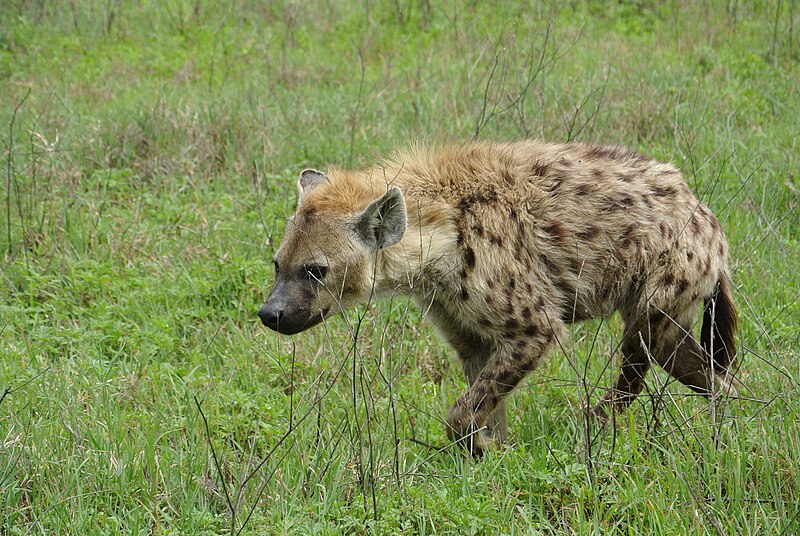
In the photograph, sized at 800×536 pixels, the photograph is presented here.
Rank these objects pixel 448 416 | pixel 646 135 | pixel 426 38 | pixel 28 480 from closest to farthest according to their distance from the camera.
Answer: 1. pixel 28 480
2. pixel 448 416
3. pixel 646 135
4. pixel 426 38

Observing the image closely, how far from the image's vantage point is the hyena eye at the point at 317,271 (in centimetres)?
370

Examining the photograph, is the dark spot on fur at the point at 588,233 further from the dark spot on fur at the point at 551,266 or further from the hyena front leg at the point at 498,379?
the hyena front leg at the point at 498,379

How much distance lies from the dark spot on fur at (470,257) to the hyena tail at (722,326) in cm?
99

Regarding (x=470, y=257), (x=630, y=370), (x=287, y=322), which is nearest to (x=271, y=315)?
(x=287, y=322)

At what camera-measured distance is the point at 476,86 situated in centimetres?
667

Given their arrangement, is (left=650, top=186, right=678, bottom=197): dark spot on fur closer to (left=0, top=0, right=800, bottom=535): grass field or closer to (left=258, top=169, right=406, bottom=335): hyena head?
(left=0, top=0, right=800, bottom=535): grass field

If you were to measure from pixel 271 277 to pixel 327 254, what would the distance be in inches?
52.5

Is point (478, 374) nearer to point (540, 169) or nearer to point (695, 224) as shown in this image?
point (540, 169)

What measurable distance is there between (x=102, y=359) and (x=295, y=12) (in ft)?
16.4

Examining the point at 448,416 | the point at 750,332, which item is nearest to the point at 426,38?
the point at 750,332

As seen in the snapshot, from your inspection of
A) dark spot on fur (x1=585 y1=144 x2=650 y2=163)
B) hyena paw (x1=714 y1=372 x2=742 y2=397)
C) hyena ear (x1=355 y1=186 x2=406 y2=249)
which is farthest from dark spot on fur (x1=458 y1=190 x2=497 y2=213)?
hyena paw (x1=714 y1=372 x2=742 y2=397)

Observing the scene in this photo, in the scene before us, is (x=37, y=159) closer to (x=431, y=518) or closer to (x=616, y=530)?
(x=431, y=518)

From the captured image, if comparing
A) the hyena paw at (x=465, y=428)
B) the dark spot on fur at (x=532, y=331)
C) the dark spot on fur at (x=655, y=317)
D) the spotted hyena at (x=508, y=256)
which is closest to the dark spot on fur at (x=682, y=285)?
the spotted hyena at (x=508, y=256)

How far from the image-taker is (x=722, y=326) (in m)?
4.09
